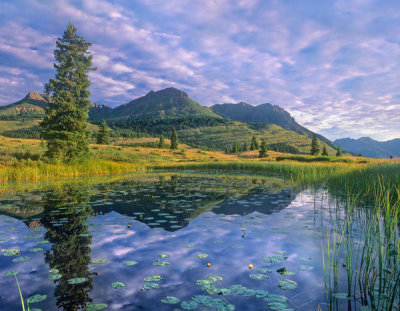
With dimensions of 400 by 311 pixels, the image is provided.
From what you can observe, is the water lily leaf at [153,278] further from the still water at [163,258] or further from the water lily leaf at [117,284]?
the water lily leaf at [117,284]

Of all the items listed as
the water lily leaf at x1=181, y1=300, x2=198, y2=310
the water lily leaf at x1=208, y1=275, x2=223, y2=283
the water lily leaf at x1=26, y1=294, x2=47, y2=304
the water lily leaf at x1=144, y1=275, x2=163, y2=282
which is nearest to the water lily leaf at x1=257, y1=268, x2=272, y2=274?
the water lily leaf at x1=208, y1=275, x2=223, y2=283

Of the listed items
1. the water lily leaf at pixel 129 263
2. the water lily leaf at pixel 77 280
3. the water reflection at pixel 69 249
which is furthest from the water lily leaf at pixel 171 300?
the water lily leaf at pixel 77 280

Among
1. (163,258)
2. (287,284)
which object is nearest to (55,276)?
(163,258)

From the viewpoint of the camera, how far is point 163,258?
5641 mm

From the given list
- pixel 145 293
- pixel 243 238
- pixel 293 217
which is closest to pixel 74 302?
pixel 145 293

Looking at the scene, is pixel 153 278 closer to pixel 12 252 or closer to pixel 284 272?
pixel 284 272

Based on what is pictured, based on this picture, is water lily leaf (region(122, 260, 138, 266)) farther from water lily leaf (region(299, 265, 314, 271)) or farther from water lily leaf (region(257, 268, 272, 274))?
water lily leaf (region(299, 265, 314, 271))

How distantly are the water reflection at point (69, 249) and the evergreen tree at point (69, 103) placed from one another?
70.1 ft

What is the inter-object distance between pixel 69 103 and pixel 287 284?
107 feet

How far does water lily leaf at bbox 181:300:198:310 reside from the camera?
373cm

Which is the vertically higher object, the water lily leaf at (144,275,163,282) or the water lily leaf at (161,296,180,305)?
the water lily leaf at (161,296,180,305)

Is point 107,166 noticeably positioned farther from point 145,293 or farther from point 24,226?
point 145,293

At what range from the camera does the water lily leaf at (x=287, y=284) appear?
170 inches

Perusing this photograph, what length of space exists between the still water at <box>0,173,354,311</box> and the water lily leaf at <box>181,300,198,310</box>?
0.05 feet
